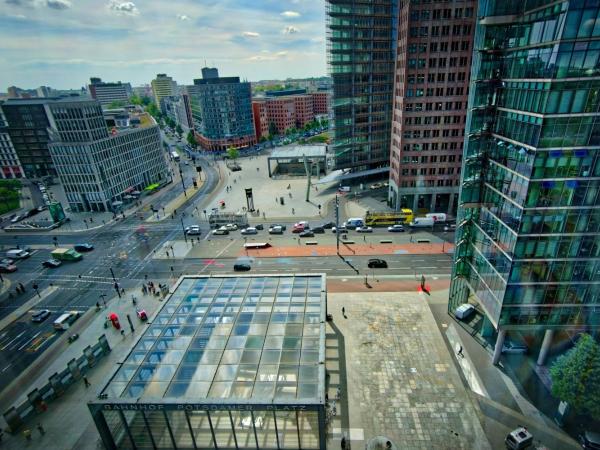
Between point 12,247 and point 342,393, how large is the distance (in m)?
82.9

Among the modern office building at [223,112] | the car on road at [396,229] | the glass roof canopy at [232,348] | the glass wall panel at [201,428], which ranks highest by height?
the modern office building at [223,112]

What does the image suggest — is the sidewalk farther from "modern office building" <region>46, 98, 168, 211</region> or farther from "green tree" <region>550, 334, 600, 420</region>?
"modern office building" <region>46, 98, 168, 211</region>

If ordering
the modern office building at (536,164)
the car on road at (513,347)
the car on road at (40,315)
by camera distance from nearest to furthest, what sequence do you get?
the modern office building at (536,164)
the car on road at (513,347)
the car on road at (40,315)

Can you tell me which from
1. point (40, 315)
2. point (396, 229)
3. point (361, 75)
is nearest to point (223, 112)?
point (361, 75)

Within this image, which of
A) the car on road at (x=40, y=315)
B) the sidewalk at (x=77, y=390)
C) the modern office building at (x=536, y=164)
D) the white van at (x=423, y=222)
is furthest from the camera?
the white van at (x=423, y=222)

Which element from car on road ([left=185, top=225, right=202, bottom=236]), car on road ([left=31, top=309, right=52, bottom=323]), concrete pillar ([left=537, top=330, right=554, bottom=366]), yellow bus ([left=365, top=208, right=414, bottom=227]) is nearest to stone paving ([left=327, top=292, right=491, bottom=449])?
concrete pillar ([left=537, top=330, right=554, bottom=366])

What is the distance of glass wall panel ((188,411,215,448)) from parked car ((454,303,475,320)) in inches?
1337

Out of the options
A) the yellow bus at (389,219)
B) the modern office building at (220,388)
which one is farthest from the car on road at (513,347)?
the yellow bus at (389,219)

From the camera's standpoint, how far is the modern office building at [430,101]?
64938mm

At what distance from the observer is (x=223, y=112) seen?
165750mm

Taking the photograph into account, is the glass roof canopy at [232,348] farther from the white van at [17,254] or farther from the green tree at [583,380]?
the white van at [17,254]

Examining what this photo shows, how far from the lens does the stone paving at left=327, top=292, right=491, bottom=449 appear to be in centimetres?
3038

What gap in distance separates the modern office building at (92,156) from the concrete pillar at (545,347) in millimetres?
102015

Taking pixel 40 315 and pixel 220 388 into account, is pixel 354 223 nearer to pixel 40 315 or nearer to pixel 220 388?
pixel 220 388
